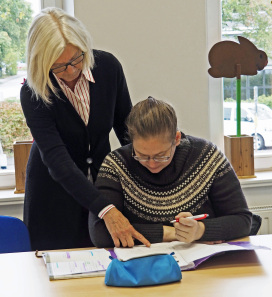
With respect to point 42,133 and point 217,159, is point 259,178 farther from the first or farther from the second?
point 42,133

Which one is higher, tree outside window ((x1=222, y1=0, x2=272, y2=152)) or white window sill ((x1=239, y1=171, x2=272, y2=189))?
tree outside window ((x1=222, y1=0, x2=272, y2=152))

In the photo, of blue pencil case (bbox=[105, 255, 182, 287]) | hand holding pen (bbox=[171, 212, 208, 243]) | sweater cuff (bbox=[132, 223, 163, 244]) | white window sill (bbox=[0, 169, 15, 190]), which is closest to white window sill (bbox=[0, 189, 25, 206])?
white window sill (bbox=[0, 169, 15, 190])

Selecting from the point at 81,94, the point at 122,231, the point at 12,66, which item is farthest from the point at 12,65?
the point at 122,231

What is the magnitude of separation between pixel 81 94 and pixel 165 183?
52cm

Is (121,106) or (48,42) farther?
(121,106)

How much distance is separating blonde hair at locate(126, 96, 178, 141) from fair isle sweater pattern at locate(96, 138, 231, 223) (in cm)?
15

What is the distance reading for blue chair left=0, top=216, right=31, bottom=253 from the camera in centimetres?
Answer: 221

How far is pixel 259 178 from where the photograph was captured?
3.33m

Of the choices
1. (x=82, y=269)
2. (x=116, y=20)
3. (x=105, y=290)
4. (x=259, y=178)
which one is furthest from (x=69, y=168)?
(x=259, y=178)

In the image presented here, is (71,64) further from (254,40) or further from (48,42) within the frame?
(254,40)

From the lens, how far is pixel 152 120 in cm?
200

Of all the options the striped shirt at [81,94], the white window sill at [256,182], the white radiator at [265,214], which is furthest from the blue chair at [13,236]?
the white radiator at [265,214]

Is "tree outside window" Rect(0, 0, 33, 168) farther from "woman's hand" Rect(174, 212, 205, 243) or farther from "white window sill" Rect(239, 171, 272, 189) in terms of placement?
"woman's hand" Rect(174, 212, 205, 243)

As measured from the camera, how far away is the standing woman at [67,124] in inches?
81.9
